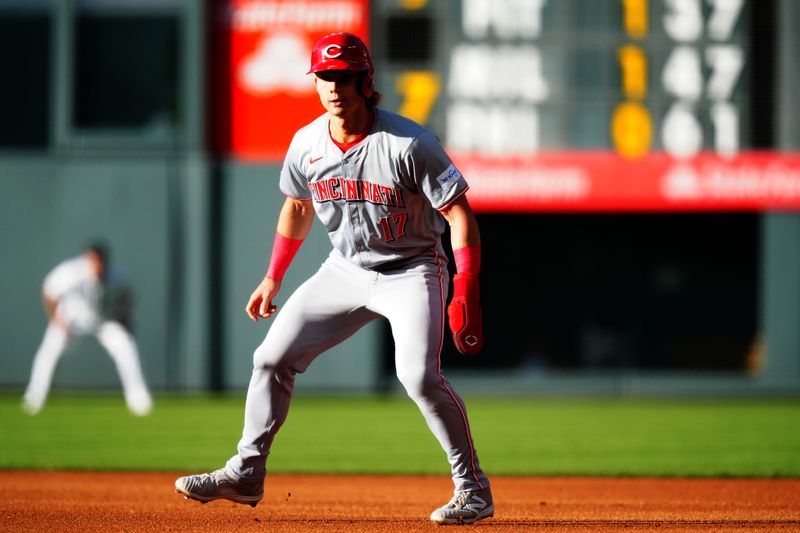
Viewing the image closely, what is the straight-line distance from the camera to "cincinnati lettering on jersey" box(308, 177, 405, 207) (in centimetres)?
505

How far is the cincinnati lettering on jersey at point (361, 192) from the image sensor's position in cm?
505

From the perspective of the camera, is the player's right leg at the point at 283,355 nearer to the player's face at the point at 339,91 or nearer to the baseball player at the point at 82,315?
the player's face at the point at 339,91

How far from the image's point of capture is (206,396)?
52.9 feet

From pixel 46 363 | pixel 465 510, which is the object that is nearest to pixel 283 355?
pixel 465 510

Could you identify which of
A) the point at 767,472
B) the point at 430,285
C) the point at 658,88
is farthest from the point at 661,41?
the point at 430,285

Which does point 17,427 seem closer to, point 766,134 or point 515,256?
point 766,134

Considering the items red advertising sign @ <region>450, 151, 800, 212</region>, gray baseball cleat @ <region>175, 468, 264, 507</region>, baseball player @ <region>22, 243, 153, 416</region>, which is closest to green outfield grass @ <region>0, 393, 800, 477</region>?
baseball player @ <region>22, 243, 153, 416</region>

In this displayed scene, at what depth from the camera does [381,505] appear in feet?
20.2

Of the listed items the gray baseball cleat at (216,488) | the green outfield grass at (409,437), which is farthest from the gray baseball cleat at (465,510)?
the green outfield grass at (409,437)

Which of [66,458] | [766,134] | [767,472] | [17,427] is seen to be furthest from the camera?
[766,134]

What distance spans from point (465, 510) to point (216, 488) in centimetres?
97

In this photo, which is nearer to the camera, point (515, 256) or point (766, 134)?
point (766, 134)

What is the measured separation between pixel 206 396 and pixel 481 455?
744cm

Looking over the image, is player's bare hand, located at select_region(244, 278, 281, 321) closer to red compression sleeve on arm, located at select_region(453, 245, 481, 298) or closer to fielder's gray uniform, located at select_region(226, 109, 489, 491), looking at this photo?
fielder's gray uniform, located at select_region(226, 109, 489, 491)
